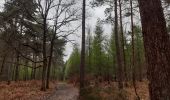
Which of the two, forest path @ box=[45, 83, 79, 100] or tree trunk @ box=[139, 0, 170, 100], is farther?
forest path @ box=[45, 83, 79, 100]

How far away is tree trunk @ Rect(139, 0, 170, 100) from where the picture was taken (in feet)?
12.8

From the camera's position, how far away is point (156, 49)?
13.3 feet

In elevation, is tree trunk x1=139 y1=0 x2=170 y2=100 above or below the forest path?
above

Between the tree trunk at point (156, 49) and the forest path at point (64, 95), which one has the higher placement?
the tree trunk at point (156, 49)

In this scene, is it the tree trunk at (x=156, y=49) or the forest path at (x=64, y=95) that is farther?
the forest path at (x=64, y=95)

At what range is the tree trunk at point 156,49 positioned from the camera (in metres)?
3.91

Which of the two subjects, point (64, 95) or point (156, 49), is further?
point (64, 95)

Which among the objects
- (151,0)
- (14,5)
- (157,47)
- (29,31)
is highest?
(14,5)

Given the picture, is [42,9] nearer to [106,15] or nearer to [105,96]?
[106,15]

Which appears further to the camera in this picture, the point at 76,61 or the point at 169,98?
the point at 76,61

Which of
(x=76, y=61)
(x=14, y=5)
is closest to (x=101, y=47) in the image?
(x=76, y=61)

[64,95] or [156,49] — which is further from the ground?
[156,49]

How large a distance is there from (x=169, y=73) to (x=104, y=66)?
40.7 meters

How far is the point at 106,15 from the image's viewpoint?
847 inches
